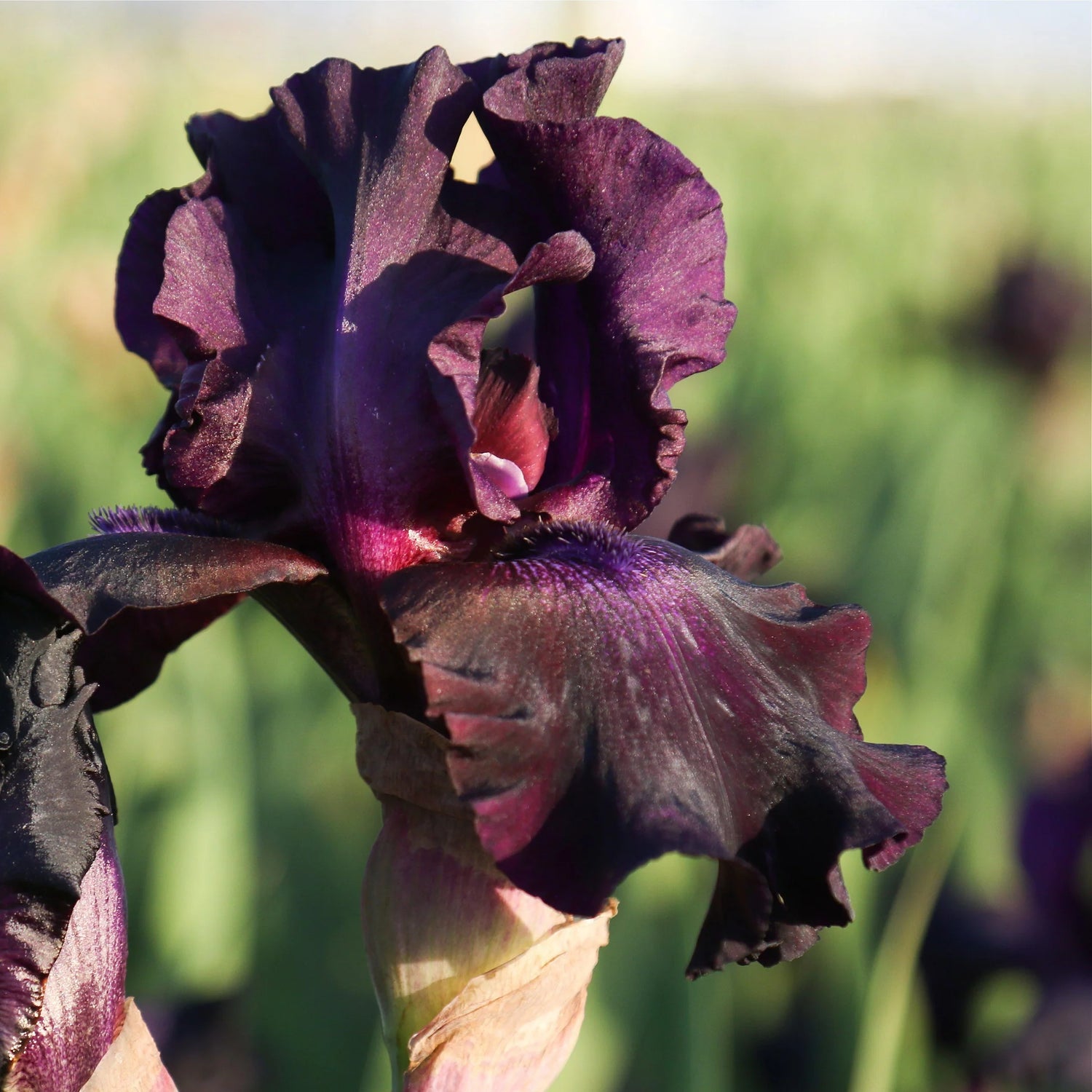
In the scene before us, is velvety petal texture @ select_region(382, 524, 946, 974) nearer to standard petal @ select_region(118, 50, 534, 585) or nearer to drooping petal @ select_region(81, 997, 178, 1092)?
standard petal @ select_region(118, 50, 534, 585)

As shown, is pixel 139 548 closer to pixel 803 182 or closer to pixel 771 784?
pixel 771 784

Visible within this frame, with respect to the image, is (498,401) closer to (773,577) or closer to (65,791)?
(65,791)

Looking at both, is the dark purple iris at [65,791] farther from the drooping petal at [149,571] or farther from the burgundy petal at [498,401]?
the burgundy petal at [498,401]

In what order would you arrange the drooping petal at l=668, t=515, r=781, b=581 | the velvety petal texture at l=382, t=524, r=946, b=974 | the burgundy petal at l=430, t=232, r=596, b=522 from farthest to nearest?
the drooping petal at l=668, t=515, r=781, b=581, the burgundy petal at l=430, t=232, r=596, b=522, the velvety petal texture at l=382, t=524, r=946, b=974

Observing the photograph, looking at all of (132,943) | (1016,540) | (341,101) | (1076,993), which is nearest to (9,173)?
(132,943)

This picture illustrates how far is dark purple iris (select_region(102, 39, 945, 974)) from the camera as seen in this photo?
766mm

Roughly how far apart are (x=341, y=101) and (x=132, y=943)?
1499 millimetres

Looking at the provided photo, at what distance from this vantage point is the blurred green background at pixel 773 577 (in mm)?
1741

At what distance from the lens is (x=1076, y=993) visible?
206cm

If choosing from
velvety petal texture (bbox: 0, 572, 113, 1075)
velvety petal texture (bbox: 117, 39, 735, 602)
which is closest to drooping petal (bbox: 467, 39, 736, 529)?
velvety petal texture (bbox: 117, 39, 735, 602)

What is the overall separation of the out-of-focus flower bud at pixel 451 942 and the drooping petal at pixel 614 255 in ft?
0.79

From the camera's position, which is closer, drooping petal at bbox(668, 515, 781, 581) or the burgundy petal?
the burgundy petal

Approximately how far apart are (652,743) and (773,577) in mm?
1979

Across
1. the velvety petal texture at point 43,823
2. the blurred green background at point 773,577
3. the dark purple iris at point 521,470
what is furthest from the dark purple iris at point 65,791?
the blurred green background at point 773,577
